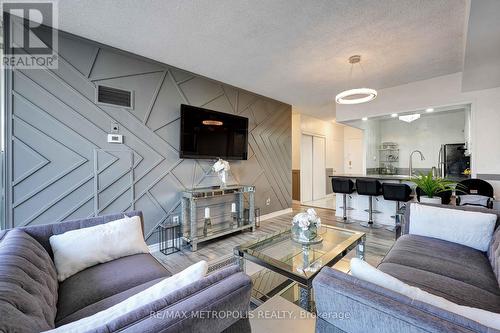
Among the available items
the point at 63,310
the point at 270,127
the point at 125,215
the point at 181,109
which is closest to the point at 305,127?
the point at 270,127

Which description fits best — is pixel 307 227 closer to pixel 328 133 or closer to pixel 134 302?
pixel 134 302

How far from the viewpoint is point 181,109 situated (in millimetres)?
3279

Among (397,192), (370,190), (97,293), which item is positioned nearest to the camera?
(97,293)

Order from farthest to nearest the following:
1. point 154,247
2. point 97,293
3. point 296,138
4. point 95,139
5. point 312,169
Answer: point 312,169, point 296,138, point 154,247, point 95,139, point 97,293

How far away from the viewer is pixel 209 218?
139 inches

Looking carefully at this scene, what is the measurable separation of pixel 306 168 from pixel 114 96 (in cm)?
530

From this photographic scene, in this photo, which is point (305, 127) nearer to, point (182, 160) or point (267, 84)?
point (267, 84)

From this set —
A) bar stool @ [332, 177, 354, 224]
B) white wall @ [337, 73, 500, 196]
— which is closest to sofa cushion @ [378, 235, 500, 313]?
bar stool @ [332, 177, 354, 224]

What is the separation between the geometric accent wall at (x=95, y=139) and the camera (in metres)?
2.26

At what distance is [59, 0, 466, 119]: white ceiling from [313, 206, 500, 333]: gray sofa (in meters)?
2.03

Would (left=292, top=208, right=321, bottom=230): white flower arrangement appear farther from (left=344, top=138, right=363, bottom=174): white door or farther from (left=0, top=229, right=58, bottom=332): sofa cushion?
(left=344, top=138, right=363, bottom=174): white door

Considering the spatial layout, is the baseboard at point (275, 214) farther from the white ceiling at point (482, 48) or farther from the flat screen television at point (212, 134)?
the white ceiling at point (482, 48)

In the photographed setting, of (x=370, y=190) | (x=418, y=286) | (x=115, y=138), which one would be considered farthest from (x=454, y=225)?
(x=115, y=138)

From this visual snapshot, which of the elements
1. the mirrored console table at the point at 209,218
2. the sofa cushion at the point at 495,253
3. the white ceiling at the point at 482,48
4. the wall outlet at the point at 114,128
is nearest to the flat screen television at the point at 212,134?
the mirrored console table at the point at 209,218
